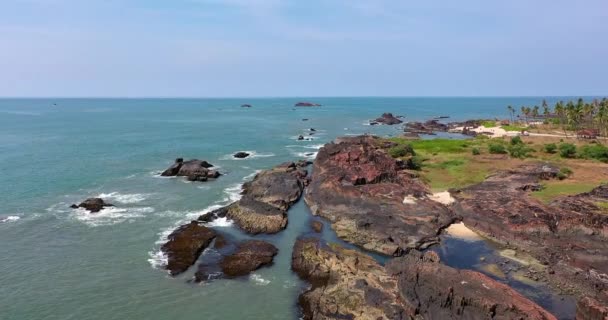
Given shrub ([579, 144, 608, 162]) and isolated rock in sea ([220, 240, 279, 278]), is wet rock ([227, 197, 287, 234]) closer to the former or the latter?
isolated rock in sea ([220, 240, 279, 278])

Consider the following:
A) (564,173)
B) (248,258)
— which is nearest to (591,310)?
(248,258)

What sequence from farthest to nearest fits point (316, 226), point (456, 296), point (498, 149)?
1. point (498, 149)
2. point (316, 226)
3. point (456, 296)

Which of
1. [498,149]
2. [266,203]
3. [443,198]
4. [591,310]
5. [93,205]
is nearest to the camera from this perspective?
[591,310]

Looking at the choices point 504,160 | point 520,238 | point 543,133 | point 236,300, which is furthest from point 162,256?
point 543,133

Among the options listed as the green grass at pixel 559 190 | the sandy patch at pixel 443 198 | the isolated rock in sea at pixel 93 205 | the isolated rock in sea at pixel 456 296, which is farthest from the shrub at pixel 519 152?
the isolated rock in sea at pixel 93 205

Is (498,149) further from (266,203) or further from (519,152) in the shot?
(266,203)

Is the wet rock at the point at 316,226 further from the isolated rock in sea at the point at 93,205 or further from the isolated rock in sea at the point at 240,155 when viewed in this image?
the isolated rock in sea at the point at 240,155

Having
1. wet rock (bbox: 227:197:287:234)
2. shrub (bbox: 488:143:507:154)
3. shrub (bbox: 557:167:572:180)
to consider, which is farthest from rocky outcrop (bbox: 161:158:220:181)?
shrub (bbox: 488:143:507:154)
